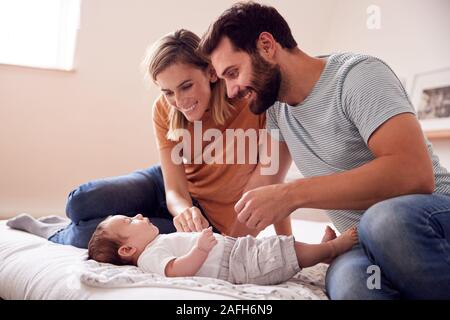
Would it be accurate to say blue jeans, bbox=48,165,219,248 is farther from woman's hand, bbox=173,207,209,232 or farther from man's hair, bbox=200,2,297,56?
man's hair, bbox=200,2,297,56

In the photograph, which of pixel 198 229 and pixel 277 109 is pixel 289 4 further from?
pixel 198 229

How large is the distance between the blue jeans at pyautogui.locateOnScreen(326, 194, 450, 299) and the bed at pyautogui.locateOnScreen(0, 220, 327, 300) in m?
0.09

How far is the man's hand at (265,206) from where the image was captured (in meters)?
0.96

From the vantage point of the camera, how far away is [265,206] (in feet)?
3.16

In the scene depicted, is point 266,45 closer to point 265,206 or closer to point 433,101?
point 265,206

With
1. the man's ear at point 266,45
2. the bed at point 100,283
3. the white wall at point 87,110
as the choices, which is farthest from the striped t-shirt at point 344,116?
the white wall at point 87,110

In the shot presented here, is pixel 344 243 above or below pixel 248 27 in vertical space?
below

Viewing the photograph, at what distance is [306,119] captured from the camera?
1.20m

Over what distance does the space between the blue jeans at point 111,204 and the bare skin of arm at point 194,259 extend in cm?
54

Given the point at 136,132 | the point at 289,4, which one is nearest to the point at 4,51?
the point at 136,132

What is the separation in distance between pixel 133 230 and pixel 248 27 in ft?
1.91

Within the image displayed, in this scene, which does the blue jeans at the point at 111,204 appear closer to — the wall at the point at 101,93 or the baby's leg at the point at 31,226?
the baby's leg at the point at 31,226

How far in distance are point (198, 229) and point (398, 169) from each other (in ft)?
1.70

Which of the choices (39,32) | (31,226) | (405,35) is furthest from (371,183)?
(39,32)
